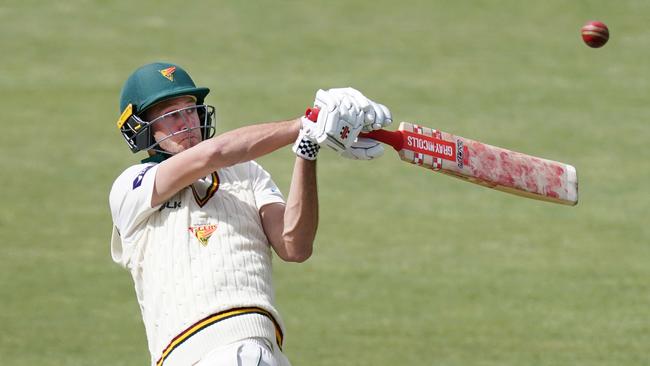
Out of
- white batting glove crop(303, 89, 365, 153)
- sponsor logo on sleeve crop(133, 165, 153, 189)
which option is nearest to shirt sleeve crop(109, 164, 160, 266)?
sponsor logo on sleeve crop(133, 165, 153, 189)

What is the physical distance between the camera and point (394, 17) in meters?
14.0

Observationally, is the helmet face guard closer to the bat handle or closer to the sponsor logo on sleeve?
the sponsor logo on sleeve

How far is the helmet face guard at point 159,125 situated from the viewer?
4723 mm

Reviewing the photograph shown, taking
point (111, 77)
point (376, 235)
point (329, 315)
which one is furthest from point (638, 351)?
point (111, 77)

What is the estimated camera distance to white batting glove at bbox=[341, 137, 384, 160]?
4520 mm

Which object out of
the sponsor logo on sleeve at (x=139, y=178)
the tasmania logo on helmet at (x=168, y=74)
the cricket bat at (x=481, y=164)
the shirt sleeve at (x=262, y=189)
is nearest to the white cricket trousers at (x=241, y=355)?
the shirt sleeve at (x=262, y=189)

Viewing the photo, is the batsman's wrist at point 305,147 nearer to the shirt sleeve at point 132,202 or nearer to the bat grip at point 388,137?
the bat grip at point 388,137

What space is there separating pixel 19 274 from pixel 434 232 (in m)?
3.09

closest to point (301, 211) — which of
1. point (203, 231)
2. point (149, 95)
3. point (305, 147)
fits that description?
point (305, 147)

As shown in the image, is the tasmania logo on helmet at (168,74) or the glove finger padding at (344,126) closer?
the glove finger padding at (344,126)

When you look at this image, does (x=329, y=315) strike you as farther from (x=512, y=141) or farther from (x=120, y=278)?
(x=512, y=141)

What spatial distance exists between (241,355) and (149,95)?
1.07 metres

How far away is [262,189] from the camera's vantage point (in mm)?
4695

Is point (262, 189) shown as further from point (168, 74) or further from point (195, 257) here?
point (168, 74)
